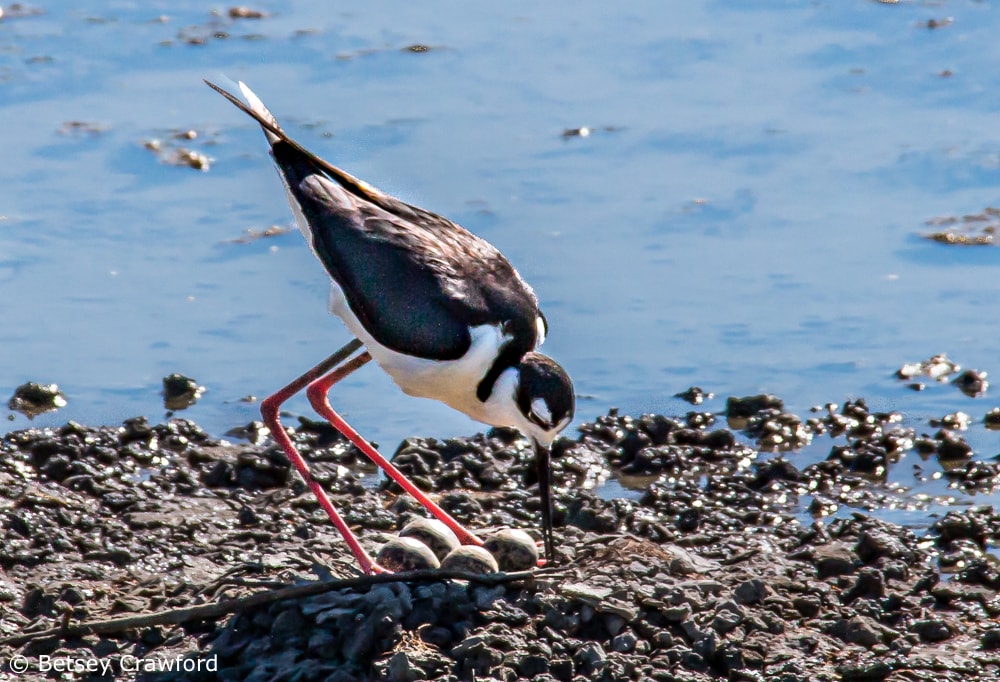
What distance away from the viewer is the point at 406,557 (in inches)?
297

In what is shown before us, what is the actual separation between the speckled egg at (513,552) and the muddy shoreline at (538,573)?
0.46 ft

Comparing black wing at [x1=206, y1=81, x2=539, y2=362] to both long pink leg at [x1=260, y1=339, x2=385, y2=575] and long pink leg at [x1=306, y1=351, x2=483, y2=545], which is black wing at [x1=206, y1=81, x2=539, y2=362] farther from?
long pink leg at [x1=306, y1=351, x2=483, y2=545]

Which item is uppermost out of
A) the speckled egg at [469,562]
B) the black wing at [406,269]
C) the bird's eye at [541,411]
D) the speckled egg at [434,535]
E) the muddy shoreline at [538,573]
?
the black wing at [406,269]

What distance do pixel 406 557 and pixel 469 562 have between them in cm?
35

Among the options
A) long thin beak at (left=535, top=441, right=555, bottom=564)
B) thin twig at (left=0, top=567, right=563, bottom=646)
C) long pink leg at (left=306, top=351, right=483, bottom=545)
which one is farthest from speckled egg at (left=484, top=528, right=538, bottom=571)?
long pink leg at (left=306, top=351, right=483, bottom=545)

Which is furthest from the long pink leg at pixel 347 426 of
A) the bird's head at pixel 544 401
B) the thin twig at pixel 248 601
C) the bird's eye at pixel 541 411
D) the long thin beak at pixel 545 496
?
the thin twig at pixel 248 601

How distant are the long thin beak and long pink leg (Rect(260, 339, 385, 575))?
2.62 ft

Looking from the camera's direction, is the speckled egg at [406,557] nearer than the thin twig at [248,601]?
No

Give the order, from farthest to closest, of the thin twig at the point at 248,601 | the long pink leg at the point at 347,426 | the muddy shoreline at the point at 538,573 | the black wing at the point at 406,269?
the long pink leg at the point at 347,426, the black wing at the point at 406,269, the thin twig at the point at 248,601, the muddy shoreline at the point at 538,573

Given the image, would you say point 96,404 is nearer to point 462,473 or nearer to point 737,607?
point 462,473

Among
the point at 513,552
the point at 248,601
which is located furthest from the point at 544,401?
the point at 248,601

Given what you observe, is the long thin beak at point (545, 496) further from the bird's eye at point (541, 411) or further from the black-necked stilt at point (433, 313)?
the bird's eye at point (541, 411)

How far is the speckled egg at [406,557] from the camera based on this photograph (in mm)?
7547

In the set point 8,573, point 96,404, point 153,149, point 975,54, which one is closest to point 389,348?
point 8,573
